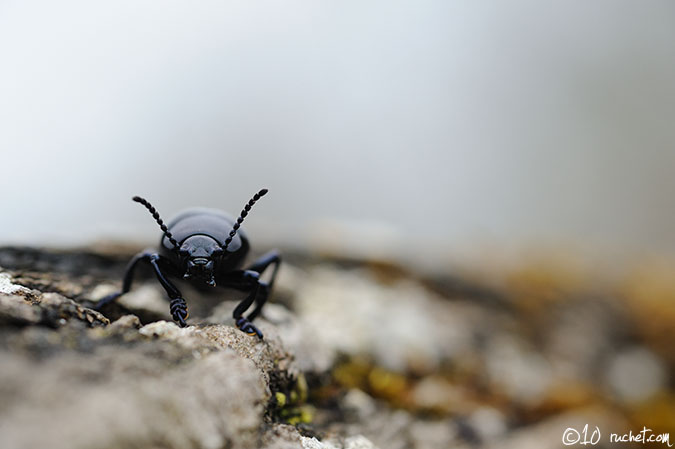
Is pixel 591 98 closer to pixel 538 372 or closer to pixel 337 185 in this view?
pixel 337 185

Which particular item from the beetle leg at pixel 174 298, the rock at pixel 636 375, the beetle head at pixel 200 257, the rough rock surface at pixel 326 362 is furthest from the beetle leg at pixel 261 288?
the rock at pixel 636 375

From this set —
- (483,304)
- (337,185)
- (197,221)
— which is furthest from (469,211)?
(197,221)

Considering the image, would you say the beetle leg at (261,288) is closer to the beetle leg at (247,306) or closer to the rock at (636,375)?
the beetle leg at (247,306)

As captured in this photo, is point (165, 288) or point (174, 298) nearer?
point (174, 298)

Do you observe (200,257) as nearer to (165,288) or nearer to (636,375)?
(165,288)

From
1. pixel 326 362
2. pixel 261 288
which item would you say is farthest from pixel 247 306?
pixel 326 362
